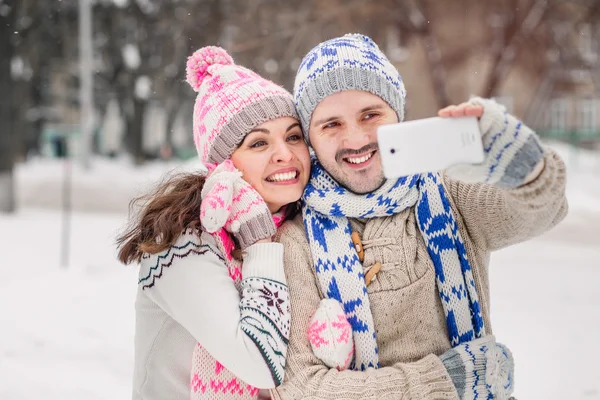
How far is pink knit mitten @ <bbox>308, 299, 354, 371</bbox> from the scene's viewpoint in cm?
229

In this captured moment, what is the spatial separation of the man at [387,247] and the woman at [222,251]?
114 mm

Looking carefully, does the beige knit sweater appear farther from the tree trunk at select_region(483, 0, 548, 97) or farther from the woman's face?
the tree trunk at select_region(483, 0, 548, 97)

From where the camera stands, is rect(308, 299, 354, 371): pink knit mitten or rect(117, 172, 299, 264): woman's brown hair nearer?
rect(308, 299, 354, 371): pink knit mitten

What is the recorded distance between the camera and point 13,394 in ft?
14.3

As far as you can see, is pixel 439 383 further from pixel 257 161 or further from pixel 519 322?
pixel 519 322

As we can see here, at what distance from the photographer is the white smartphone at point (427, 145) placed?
1.97 meters

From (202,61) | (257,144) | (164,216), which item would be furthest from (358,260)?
(202,61)

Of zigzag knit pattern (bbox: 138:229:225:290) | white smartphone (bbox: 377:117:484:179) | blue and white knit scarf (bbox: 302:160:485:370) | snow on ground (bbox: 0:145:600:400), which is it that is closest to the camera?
white smartphone (bbox: 377:117:484:179)

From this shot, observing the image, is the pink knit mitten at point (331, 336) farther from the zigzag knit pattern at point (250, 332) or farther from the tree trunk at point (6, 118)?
the tree trunk at point (6, 118)

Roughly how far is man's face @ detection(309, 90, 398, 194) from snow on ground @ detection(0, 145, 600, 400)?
1010mm

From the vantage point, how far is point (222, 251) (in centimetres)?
258

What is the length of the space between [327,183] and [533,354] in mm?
3097

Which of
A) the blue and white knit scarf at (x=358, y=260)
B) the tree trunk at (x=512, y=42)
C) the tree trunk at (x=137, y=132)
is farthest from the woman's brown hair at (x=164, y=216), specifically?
the tree trunk at (x=137, y=132)

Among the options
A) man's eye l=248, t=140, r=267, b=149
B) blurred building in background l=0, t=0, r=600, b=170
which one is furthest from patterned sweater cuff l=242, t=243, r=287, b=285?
blurred building in background l=0, t=0, r=600, b=170
